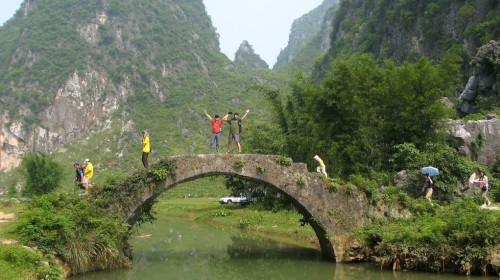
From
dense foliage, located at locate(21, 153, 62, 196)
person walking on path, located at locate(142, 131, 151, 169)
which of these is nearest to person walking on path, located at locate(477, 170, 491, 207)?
person walking on path, located at locate(142, 131, 151, 169)

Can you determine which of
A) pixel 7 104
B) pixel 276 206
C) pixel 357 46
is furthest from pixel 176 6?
pixel 276 206

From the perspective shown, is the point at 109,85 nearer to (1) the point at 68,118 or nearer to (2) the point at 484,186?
(1) the point at 68,118

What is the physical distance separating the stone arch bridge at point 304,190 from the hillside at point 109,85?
55759 mm

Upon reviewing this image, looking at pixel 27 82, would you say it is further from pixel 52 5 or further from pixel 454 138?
pixel 454 138

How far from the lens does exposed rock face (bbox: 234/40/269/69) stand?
151750 mm

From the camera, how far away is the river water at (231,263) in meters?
15.7

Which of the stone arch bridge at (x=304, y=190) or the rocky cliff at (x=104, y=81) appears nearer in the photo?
the stone arch bridge at (x=304, y=190)

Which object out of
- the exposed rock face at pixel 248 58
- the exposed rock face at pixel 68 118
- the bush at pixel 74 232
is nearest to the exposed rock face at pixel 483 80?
the bush at pixel 74 232

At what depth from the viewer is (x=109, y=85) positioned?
94.8 m

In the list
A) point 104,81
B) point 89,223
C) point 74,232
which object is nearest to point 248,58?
point 104,81

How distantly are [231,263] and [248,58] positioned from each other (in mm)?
138449

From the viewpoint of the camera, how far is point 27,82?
94375 mm

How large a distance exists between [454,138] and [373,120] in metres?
3.80

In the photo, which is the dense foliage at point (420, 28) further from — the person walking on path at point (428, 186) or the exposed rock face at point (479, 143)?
the person walking on path at point (428, 186)
